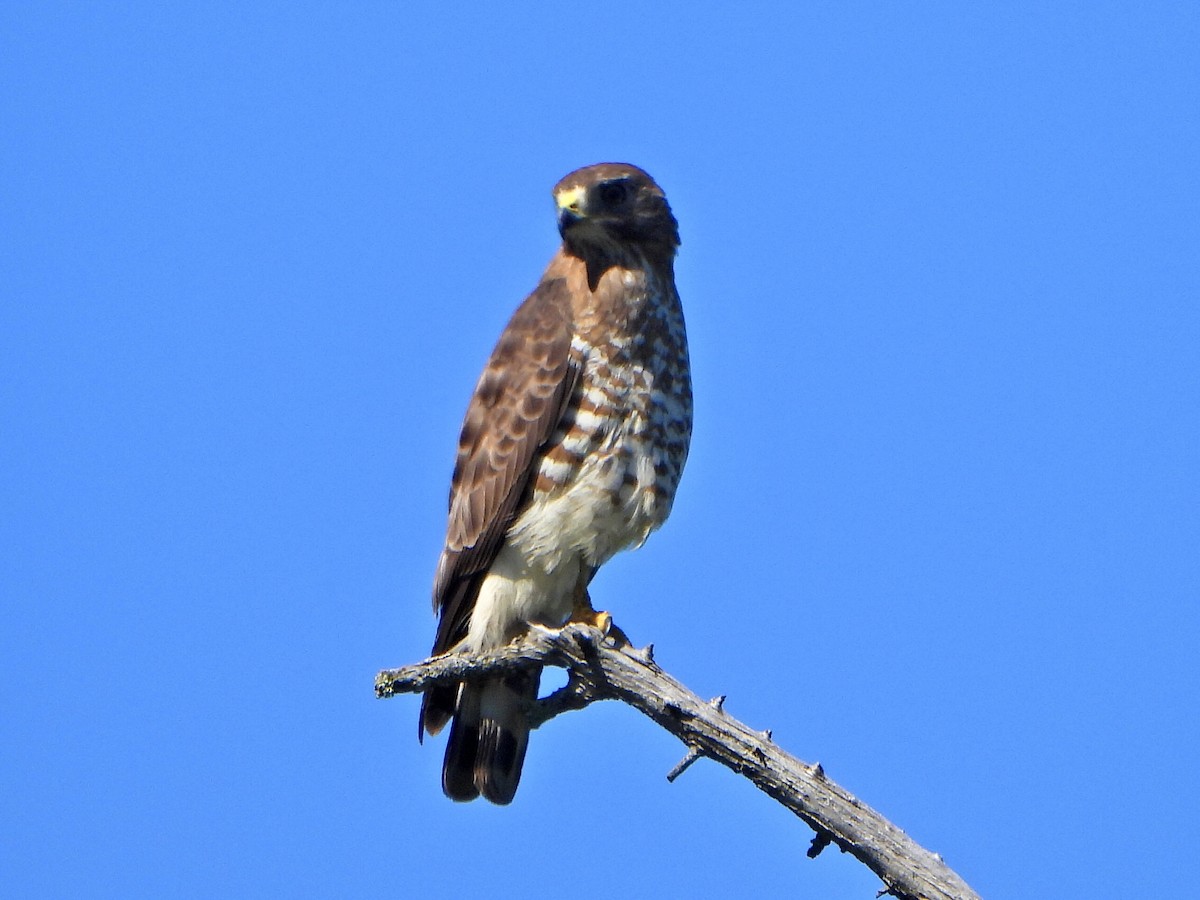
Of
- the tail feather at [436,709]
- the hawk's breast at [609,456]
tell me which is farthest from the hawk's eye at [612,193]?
the tail feather at [436,709]

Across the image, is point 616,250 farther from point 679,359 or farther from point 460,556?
point 460,556

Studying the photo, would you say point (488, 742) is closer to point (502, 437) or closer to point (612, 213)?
point (502, 437)

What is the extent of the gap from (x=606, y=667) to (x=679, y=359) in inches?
63.4

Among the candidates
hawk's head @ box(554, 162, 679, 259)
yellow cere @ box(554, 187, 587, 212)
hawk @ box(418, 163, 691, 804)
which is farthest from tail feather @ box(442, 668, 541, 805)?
yellow cere @ box(554, 187, 587, 212)

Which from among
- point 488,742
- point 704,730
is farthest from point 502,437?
point 704,730

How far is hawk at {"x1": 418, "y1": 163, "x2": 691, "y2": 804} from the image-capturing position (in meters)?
6.55

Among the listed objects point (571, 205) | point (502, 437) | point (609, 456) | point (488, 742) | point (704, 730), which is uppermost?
point (571, 205)

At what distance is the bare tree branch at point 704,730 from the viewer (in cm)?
493

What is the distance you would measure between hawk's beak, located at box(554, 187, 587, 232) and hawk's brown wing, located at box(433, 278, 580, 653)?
0.92ft

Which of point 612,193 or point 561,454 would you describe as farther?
point 612,193

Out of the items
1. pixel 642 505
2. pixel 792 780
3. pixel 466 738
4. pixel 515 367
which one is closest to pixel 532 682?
pixel 466 738

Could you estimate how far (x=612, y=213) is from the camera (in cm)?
694

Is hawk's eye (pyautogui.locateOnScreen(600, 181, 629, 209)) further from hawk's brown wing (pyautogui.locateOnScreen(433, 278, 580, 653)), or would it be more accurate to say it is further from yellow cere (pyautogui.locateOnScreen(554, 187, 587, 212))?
hawk's brown wing (pyautogui.locateOnScreen(433, 278, 580, 653))

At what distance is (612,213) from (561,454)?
1.11 metres
